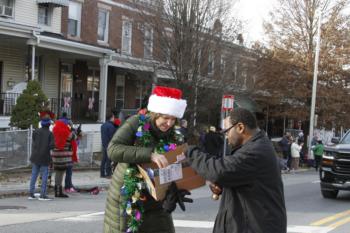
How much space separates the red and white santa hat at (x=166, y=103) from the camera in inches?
175

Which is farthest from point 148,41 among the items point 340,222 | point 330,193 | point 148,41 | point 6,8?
point 340,222

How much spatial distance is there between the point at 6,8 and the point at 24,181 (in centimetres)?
1034

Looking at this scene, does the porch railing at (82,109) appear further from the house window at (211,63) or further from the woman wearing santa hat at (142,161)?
the woman wearing santa hat at (142,161)

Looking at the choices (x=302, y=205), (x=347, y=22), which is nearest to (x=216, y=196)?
(x=302, y=205)

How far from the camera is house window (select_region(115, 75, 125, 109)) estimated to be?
96.3ft

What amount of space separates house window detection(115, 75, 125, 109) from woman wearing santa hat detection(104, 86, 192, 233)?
981 inches

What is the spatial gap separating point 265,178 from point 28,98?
1574cm

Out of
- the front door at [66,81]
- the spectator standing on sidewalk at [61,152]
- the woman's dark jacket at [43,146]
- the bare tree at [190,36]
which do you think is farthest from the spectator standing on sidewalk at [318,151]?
the woman's dark jacket at [43,146]

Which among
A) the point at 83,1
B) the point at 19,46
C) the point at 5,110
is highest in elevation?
the point at 83,1

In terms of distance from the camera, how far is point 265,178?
3768 millimetres

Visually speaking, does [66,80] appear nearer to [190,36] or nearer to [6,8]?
[6,8]

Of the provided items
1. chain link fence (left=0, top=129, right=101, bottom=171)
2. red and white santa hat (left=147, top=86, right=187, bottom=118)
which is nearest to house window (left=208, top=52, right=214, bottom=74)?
chain link fence (left=0, top=129, right=101, bottom=171)

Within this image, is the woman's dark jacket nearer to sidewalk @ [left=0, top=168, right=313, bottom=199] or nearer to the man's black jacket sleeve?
sidewalk @ [left=0, top=168, right=313, bottom=199]

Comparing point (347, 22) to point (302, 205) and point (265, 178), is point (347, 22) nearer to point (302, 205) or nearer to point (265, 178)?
point (302, 205)
